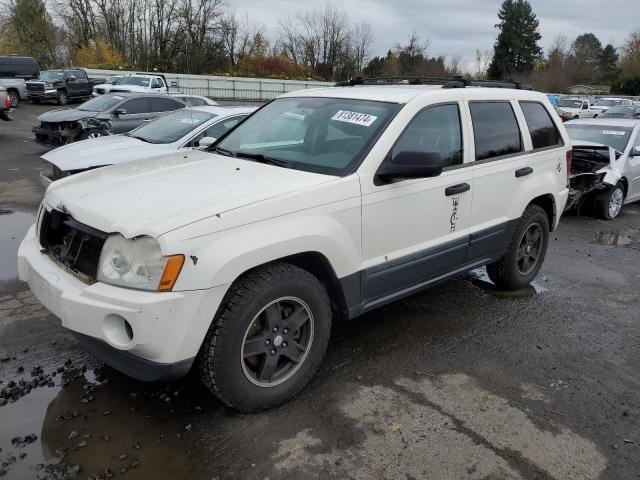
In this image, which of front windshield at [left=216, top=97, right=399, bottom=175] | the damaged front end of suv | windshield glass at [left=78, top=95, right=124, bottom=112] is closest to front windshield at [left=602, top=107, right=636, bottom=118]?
the damaged front end of suv

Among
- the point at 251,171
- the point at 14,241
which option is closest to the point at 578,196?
the point at 251,171

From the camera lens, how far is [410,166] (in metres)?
3.36

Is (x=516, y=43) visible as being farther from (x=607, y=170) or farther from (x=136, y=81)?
(x=607, y=170)

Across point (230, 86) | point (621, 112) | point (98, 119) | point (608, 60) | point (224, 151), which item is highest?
point (608, 60)

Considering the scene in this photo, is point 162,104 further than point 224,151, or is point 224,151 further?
point 162,104

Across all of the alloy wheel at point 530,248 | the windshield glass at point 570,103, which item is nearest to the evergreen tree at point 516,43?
the windshield glass at point 570,103

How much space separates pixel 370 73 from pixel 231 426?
58008mm

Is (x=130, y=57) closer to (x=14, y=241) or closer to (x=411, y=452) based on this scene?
(x=14, y=241)

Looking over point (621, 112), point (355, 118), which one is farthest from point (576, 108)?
point (355, 118)

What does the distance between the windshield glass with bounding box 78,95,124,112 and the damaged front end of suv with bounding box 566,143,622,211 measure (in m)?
10.3

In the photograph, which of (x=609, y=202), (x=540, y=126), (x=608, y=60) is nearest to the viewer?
(x=540, y=126)

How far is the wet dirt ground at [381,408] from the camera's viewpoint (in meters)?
2.76

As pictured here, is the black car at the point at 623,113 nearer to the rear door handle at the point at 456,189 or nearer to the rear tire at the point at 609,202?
the rear tire at the point at 609,202

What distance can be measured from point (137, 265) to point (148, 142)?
236 inches
